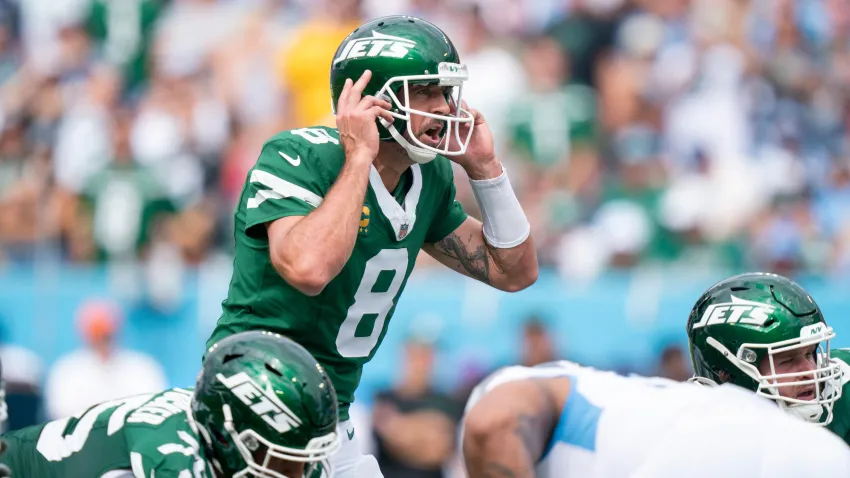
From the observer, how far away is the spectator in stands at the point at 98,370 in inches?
361

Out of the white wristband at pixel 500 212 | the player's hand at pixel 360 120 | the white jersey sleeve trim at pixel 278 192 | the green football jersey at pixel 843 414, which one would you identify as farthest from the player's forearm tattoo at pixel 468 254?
the green football jersey at pixel 843 414

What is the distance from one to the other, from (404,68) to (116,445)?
1.55 m

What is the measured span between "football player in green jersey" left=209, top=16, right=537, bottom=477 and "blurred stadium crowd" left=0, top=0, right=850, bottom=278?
5160mm

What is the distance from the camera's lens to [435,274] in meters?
9.45

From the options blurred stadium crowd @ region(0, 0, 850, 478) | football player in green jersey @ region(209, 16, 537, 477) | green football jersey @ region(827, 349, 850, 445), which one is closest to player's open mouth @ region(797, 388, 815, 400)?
green football jersey @ region(827, 349, 850, 445)

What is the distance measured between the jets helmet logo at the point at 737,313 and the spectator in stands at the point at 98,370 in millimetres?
5638

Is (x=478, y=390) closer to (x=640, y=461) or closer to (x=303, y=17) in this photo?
(x=640, y=461)

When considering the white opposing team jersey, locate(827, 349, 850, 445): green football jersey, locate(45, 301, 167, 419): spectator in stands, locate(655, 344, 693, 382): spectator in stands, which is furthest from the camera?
locate(45, 301, 167, 419): spectator in stands

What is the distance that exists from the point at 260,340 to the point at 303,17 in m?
8.01

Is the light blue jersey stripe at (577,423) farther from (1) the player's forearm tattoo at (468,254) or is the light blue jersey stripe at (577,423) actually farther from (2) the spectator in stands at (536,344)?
(2) the spectator in stands at (536,344)

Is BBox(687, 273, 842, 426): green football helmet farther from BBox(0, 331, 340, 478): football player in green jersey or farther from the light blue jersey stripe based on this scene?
BBox(0, 331, 340, 478): football player in green jersey

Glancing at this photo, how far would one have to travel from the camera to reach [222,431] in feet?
11.1

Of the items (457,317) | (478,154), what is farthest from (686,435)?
(457,317)

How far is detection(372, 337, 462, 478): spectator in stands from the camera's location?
8.55m
